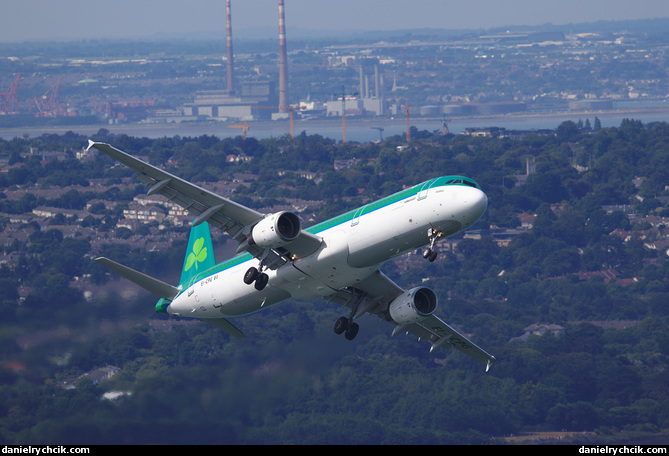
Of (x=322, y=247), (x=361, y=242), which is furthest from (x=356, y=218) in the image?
(x=322, y=247)

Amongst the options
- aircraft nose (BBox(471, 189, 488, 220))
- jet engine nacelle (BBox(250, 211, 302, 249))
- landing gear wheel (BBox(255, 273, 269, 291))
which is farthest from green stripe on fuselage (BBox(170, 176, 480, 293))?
landing gear wheel (BBox(255, 273, 269, 291))

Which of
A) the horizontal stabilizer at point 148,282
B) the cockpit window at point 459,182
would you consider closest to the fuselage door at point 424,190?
the cockpit window at point 459,182

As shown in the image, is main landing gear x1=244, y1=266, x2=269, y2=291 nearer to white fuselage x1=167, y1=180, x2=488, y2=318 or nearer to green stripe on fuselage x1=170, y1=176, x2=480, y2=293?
white fuselage x1=167, y1=180, x2=488, y2=318

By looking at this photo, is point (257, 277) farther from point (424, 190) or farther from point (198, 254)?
point (198, 254)

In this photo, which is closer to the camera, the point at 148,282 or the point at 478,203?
the point at 478,203

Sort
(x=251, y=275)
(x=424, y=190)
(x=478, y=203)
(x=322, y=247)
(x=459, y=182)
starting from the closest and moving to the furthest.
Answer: (x=478, y=203)
(x=459, y=182)
(x=424, y=190)
(x=322, y=247)
(x=251, y=275)
